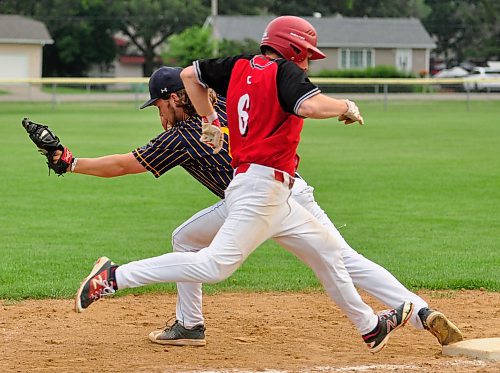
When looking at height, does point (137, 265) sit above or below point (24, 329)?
above

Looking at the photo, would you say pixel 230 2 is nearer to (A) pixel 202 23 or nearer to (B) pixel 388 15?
(A) pixel 202 23

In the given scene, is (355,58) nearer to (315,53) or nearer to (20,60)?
(20,60)

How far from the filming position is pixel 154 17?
73.9 meters

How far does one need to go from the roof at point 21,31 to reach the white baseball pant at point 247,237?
59.0 meters

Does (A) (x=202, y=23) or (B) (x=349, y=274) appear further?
(A) (x=202, y=23)

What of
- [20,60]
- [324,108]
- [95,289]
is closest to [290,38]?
[324,108]

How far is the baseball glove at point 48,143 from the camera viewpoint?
5.89 meters

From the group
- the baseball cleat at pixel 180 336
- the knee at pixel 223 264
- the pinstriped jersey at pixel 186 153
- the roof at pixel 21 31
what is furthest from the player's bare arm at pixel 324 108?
the roof at pixel 21 31

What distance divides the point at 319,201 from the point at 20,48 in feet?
172

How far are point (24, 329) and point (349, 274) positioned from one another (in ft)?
7.82

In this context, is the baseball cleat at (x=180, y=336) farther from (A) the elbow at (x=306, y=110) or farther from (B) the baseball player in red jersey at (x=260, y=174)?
(A) the elbow at (x=306, y=110)

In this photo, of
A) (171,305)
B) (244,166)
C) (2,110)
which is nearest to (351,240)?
(171,305)

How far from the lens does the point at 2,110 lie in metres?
39.5

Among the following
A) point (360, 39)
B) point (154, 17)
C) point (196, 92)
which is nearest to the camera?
point (196, 92)
